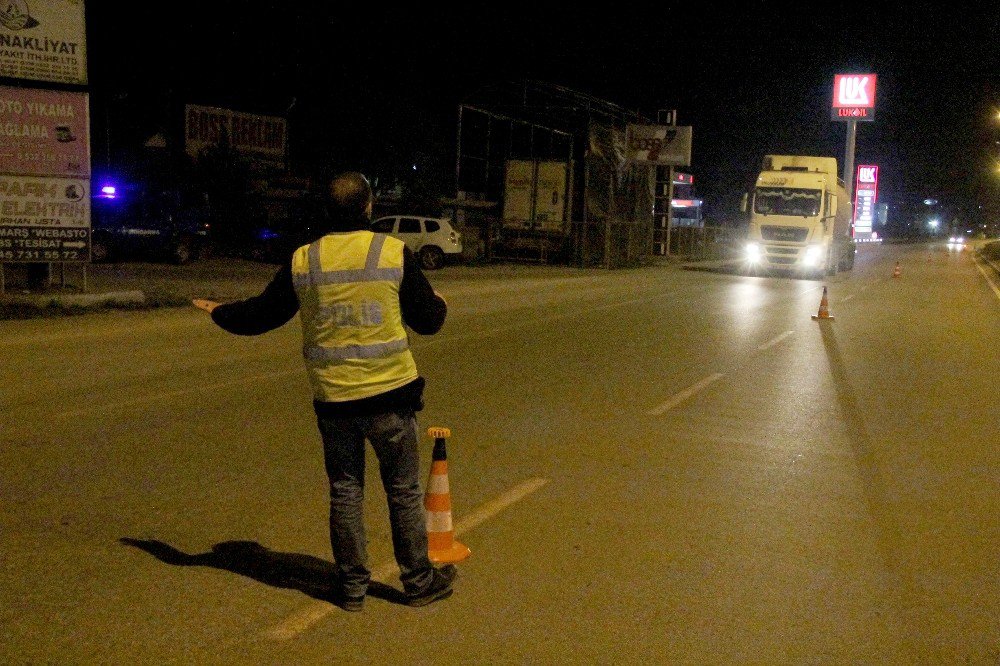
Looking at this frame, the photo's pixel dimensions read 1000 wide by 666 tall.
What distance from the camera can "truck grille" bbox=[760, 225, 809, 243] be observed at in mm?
34719

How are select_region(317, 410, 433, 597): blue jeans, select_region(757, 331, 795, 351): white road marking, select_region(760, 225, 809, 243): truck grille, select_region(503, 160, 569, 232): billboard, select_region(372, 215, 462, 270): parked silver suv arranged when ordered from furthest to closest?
select_region(503, 160, 569, 232): billboard, select_region(760, 225, 809, 243): truck grille, select_region(372, 215, 462, 270): parked silver suv, select_region(757, 331, 795, 351): white road marking, select_region(317, 410, 433, 597): blue jeans

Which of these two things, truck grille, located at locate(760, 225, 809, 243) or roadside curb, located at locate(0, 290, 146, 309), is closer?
roadside curb, located at locate(0, 290, 146, 309)

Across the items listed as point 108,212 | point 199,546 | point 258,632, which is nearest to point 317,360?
point 258,632

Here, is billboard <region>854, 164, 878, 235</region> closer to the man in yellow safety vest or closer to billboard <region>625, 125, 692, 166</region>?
billboard <region>625, 125, 692, 166</region>

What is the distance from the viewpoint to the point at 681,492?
23.8ft

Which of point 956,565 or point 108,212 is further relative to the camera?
point 108,212

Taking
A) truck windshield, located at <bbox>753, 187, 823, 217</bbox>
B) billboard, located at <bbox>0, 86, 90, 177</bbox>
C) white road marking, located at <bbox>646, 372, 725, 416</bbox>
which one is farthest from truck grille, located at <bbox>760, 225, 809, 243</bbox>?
white road marking, located at <bbox>646, 372, 725, 416</bbox>

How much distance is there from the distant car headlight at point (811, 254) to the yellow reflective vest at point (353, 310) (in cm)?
3173

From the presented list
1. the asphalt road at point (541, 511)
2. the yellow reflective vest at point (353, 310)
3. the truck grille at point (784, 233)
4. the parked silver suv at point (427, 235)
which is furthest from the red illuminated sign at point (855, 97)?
the yellow reflective vest at point (353, 310)

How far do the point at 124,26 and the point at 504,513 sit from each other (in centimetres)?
3703

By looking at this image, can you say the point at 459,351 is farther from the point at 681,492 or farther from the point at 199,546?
the point at 199,546

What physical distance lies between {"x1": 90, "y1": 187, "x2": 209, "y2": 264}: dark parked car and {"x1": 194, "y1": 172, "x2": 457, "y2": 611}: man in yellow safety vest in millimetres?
25973

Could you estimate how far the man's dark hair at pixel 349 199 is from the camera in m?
4.64

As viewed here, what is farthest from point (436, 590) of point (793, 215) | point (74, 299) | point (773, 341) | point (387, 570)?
point (793, 215)
